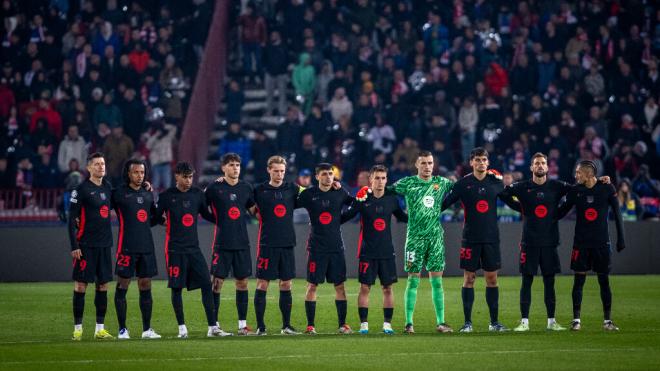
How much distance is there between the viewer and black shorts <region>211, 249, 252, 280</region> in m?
16.2

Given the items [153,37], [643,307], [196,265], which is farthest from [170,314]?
[153,37]

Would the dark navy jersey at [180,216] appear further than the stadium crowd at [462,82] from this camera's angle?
No

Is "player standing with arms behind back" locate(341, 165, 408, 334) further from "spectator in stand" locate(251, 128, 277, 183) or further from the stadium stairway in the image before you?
the stadium stairway

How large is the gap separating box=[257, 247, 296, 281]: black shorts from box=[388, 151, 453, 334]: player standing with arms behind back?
4.87 ft

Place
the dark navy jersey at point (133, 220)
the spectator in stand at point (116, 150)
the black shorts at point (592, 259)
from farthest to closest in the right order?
the spectator in stand at point (116, 150), the black shorts at point (592, 259), the dark navy jersey at point (133, 220)

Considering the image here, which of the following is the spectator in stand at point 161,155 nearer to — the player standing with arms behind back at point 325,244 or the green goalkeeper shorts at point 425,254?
the player standing with arms behind back at point 325,244

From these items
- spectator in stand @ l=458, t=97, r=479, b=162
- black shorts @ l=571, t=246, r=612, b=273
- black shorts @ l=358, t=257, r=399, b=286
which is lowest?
black shorts @ l=358, t=257, r=399, b=286

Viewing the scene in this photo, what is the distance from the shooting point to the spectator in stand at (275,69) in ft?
101

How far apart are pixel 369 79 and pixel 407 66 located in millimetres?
1336

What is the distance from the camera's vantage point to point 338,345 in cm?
1441

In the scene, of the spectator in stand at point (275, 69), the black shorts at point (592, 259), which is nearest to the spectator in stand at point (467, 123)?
the spectator in stand at point (275, 69)

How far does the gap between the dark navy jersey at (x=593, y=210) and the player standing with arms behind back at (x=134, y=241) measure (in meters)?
5.27

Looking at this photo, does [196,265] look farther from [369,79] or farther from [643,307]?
[369,79]

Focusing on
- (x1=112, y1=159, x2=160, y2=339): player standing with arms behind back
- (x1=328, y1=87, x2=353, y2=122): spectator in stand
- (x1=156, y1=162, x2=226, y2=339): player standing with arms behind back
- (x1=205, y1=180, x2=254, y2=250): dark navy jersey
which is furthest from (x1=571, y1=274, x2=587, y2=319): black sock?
(x1=328, y1=87, x2=353, y2=122): spectator in stand
